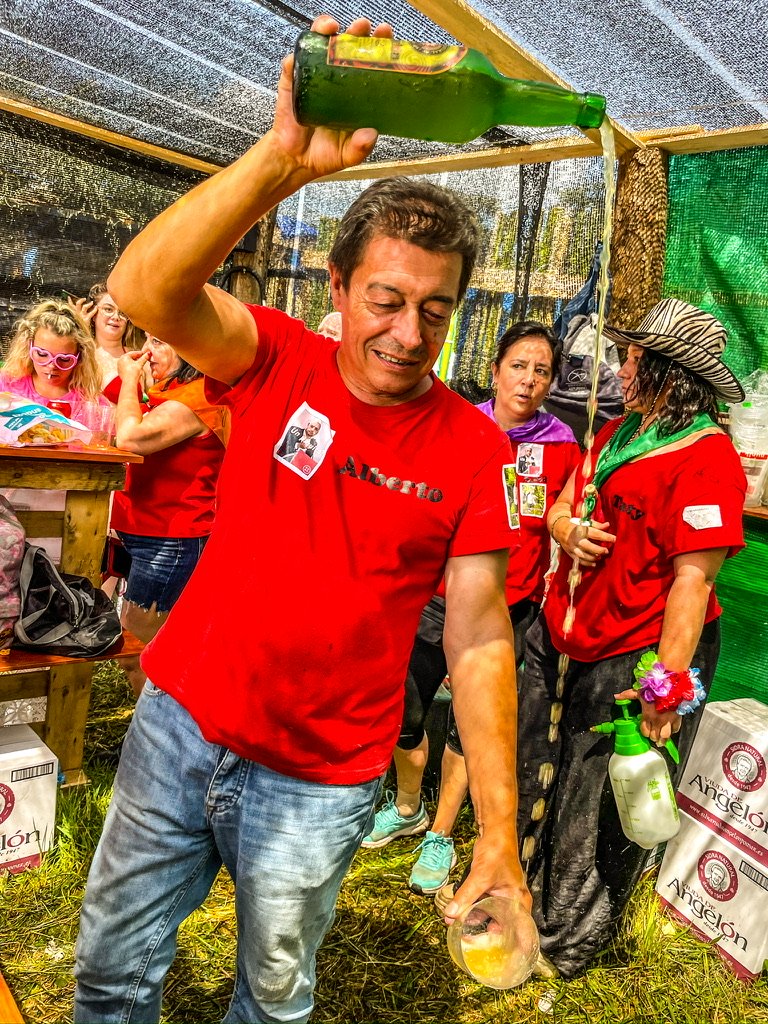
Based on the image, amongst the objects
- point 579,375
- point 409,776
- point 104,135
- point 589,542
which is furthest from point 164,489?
point 104,135

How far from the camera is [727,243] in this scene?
3.97 meters

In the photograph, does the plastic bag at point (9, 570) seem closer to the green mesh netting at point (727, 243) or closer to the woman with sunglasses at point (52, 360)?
the woman with sunglasses at point (52, 360)

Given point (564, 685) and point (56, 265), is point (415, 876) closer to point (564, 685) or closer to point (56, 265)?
point (564, 685)

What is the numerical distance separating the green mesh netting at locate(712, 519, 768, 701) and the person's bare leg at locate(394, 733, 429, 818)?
1719 millimetres

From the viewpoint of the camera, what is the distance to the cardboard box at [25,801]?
2967mm

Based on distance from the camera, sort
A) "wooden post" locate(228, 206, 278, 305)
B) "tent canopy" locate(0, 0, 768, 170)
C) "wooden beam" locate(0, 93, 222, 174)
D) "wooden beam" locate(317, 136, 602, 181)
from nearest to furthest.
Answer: "tent canopy" locate(0, 0, 768, 170)
"wooden beam" locate(317, 136, 602, 181)
"wooden beam" locate(0, 93, 222, 174)
"wooden post" locate(228, 206, 278, 305)

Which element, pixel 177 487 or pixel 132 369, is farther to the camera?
pixel 132 369

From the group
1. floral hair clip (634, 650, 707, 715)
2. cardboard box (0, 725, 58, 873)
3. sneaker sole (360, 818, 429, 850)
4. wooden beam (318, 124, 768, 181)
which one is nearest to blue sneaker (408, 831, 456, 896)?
sneaker sole (360, 818, 429, 850)

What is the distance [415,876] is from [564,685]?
1123 mm

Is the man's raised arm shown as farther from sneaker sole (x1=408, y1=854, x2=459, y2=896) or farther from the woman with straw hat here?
sneaker sole (x1=408, y1=854, x2=459, y2=896)

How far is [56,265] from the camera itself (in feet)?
18.2

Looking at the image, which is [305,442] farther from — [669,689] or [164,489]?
[164,489]

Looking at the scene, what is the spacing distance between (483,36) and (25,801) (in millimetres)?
3489

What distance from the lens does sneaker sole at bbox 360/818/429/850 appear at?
11.5 ft
